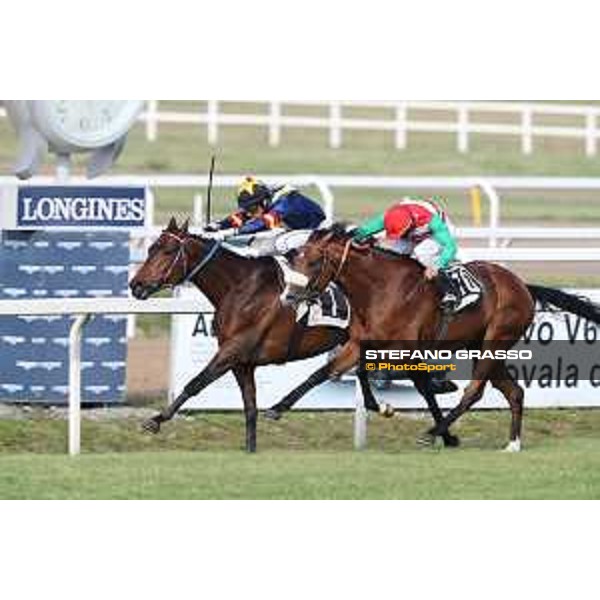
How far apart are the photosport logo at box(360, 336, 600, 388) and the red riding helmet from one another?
57 centimetres

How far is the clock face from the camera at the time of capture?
→ 52.9 feet

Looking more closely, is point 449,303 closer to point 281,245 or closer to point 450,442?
point 450,442

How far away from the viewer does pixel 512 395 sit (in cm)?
1408

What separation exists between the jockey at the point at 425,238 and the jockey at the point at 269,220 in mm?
460

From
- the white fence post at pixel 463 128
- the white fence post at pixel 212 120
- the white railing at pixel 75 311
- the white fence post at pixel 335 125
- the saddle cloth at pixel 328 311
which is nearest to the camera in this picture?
the white railing at pixel 75 311

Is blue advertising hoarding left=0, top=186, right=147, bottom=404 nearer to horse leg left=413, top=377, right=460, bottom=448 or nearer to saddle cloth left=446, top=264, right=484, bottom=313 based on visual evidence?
horse leg left=413, top=377, right=460, bottom=448

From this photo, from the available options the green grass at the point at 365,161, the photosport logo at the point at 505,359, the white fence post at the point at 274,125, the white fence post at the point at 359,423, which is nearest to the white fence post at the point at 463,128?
the green grass at the point at 365,161

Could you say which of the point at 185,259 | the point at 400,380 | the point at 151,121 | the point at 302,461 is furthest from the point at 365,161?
the point at 302,461

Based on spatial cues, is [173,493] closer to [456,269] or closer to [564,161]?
[456,269]

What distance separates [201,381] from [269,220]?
0.99m

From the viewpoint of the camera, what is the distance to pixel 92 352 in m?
15.3

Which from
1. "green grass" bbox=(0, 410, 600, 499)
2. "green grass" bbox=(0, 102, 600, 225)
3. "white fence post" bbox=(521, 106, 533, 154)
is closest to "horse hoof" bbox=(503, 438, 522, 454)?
"green grass" bbox=(0, 410, 600, 499)

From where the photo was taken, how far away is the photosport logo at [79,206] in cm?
1534

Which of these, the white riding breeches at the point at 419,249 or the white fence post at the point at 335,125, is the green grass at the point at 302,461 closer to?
the white riding breeches at the point at 419,249
